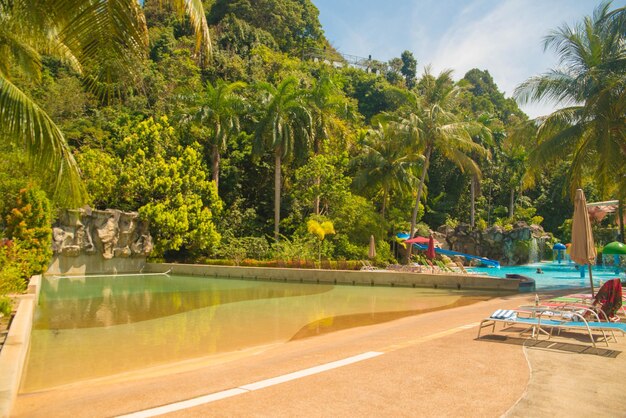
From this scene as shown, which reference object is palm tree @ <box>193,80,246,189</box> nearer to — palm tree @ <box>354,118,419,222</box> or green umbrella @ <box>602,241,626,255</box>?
palm tree @ <box>354,118,419,222</box>

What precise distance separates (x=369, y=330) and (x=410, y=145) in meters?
17.9

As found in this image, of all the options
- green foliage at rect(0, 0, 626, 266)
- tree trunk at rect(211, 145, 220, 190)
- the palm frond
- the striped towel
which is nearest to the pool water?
green foliage at rect(0, 0, 626, 266)

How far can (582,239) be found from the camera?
958 centimetres

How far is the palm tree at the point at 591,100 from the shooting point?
16.5m

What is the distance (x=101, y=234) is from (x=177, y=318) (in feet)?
58.2

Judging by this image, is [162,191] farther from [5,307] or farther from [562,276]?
[562,276]

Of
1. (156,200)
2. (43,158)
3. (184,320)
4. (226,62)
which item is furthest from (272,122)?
(43,158)

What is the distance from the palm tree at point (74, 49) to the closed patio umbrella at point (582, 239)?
760cm

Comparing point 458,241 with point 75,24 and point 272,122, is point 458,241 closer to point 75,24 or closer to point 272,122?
Answer: point 272,122

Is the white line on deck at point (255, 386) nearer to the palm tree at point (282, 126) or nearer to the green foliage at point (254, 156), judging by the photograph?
the green foliage at point (254, 156)

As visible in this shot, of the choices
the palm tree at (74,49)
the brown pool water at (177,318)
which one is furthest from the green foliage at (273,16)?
the palm tree at (74,49)

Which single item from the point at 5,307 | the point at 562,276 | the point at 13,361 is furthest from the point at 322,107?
the point at 13,361

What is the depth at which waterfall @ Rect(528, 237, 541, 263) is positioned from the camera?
123 feet

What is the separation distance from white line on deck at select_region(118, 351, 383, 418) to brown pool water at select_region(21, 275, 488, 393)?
3021 mm
